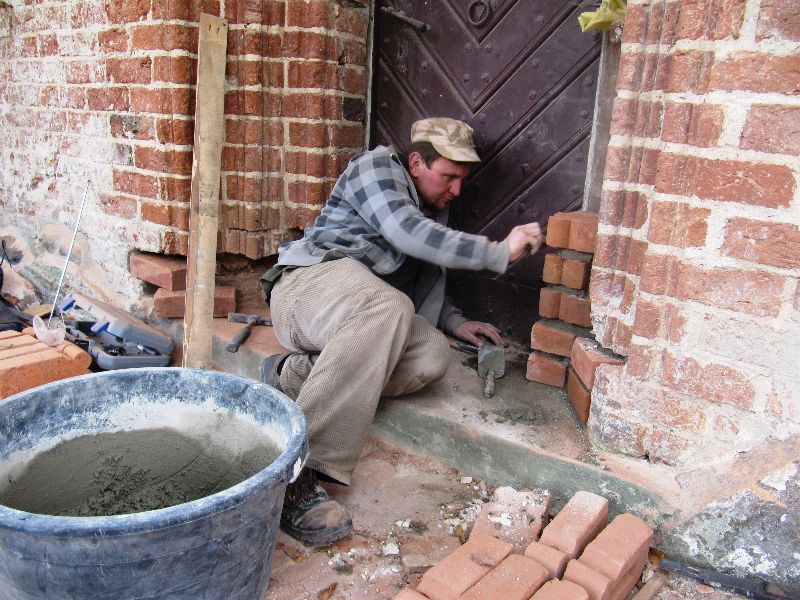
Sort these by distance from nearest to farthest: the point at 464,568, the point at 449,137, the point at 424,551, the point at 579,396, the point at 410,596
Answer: the point at 410,596 < the point at 464,568 < the point at 424,551 < the point at 579,396 < the point at 449,137

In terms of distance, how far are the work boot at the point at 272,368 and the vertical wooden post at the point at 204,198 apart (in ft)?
1.41

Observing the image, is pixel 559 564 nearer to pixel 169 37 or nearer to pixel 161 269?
pixel 161 269

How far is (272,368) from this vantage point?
2.79 m

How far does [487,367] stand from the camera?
9.04 feet

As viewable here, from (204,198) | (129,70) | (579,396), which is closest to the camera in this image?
(204,198)

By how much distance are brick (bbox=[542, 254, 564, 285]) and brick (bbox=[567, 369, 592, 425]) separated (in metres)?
0.37

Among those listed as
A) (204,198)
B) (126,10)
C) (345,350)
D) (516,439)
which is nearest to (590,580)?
(516,439)

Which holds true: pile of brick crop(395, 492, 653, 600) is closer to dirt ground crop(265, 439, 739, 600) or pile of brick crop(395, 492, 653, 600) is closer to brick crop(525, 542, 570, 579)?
brick crop(525, 542, 570, 579)

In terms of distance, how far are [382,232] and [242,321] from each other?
1.02 metres

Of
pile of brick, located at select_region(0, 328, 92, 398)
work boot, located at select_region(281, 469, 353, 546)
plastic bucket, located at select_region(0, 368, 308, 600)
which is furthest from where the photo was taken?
pile of brick, located at select_region(0, 328, 92, 398)

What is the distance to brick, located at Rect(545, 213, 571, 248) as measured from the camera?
2.51 m

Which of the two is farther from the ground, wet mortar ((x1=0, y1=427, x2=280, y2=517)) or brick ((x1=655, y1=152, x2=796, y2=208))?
brick ((x1=655, y1=152, x2=796, y2=208))

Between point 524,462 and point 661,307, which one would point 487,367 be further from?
point 661,307

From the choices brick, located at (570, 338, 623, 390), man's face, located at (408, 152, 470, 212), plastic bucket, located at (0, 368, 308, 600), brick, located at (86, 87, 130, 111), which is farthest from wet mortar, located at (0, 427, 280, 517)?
brick, located at (86, 87, 130, 111)
